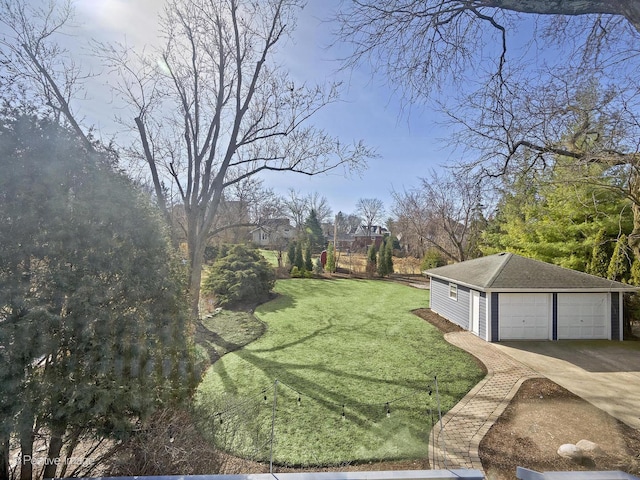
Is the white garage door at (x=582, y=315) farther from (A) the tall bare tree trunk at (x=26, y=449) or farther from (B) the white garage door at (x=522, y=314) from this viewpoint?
(A) the tall bare tree trunk at (x=26, y=449)

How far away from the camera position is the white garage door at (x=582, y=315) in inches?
353

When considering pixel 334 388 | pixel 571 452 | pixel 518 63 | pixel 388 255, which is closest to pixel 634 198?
pixel 518 63

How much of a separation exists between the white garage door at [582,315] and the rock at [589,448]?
631 cm

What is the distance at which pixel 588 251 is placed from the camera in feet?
37.2

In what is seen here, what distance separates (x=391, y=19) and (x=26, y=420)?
4.84 m

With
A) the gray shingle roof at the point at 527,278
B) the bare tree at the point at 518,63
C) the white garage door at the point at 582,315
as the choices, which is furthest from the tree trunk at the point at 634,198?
the white garage door at the point at 582,315

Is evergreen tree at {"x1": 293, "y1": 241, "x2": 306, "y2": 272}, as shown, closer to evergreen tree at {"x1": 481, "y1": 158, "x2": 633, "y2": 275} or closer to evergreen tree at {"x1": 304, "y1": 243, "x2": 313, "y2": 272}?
evergreen tree at {"x1": 304, "y1": 243, "x2": 313, "y2": 272}

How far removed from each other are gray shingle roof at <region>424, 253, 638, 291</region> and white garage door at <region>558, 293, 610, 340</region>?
1.22 feet

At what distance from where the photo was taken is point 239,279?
13.9 meters

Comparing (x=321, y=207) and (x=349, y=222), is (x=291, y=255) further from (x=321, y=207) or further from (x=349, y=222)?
(x=349, y=222)

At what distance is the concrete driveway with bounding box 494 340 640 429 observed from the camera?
17.5ft

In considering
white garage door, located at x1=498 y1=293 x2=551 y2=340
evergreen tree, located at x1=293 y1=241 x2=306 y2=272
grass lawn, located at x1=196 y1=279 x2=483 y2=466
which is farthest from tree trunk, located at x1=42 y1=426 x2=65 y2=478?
evergreen tree, located at x1=293 y1=241 x2=306 y2=272

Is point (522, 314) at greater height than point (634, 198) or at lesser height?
lesser

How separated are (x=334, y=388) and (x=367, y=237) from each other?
3558cm
